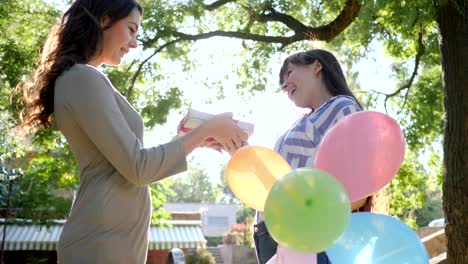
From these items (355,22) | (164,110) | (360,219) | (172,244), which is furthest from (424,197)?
(360,219)

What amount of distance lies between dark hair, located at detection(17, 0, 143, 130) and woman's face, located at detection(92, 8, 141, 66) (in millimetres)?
15

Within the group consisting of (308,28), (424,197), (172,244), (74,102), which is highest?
(308,28)

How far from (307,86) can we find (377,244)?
722 millimetres

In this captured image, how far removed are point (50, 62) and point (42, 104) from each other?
0.40 feet

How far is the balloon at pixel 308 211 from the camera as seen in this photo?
1396mm

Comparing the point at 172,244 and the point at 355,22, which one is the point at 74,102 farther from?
the point at 172,244

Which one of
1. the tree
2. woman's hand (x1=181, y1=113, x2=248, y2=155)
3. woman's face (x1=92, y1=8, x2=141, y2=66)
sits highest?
woman's face (x1=92, y1=8, x2=141, y2=66)

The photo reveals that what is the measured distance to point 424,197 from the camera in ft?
30.8

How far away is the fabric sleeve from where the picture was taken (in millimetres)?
1437

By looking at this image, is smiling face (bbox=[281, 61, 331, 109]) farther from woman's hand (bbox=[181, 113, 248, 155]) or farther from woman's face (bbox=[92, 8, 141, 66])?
woman's face (bbox=[92, 8, 141, 66])

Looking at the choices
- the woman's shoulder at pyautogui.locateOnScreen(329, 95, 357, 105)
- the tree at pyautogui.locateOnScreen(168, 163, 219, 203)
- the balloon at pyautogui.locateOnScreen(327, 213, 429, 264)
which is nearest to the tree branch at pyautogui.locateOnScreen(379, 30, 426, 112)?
the woman's shoulder at pyautogui.locateOnScreen(329, 95, 357, 105)

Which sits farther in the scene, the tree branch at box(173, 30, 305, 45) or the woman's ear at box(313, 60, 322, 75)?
the tree branch at box(173, 30, 305, 45)

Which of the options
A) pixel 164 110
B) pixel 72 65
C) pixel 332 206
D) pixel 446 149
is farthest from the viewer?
pixel 164 110

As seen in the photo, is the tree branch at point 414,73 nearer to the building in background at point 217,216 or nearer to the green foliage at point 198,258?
the green foliage at point 198,258
